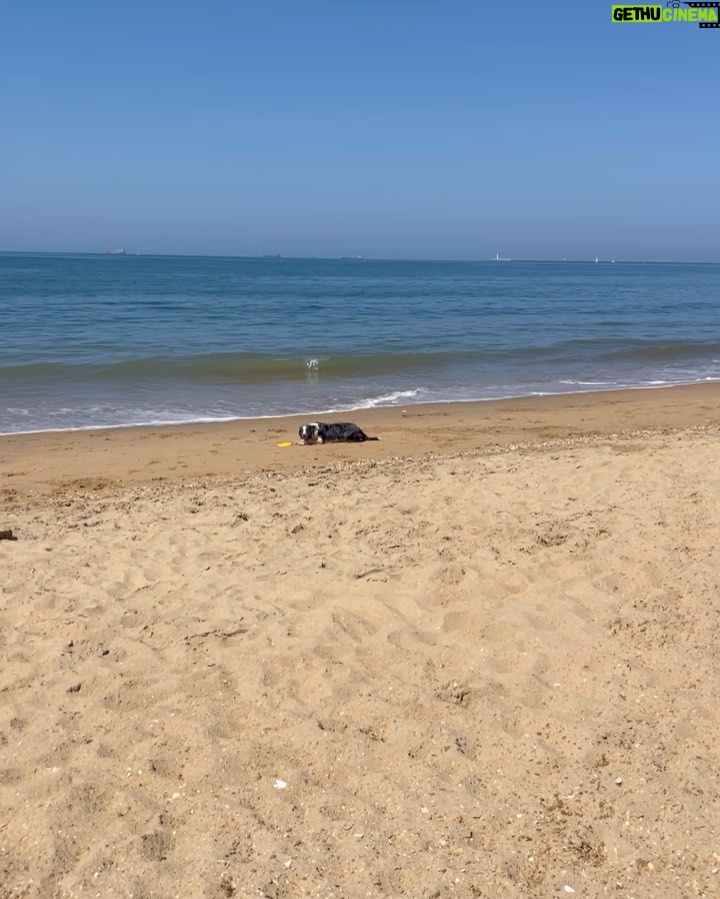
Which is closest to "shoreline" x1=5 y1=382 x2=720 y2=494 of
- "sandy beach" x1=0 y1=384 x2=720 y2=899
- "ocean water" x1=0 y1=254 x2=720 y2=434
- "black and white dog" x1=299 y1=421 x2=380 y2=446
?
"black and white dog" x1=299 y1=421 x2=380 y2=446

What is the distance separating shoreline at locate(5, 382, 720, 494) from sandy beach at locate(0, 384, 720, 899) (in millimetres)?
1878

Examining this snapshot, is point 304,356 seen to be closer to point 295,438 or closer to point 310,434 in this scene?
point 295,438

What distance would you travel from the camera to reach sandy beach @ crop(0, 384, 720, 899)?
275 centimetres

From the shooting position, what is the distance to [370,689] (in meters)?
3.76

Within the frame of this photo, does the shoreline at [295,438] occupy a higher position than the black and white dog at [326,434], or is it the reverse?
the black and white dog at [326,434]

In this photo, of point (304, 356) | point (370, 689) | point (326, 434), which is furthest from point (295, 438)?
A: point (304, 356)

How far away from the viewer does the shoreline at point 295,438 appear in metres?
Answer: 8.77

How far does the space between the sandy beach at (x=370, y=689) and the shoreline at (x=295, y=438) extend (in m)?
1.88

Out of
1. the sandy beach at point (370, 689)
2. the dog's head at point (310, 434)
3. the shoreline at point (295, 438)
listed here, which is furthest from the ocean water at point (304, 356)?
the sandy beach at point (370, 689)

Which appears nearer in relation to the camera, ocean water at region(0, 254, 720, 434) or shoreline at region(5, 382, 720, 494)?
shoreline at region(5, 382, 720, 494)

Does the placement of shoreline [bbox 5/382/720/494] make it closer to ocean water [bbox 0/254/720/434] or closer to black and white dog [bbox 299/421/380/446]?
black and white dog [bbox 299/421/380/446]

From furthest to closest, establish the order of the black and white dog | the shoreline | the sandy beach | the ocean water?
the ocean water
the black and white dog
the shoreline
the sandy beach

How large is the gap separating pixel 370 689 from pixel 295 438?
707 centimetres

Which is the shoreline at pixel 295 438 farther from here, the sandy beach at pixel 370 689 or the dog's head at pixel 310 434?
the sandy beach at pixel 370 689
